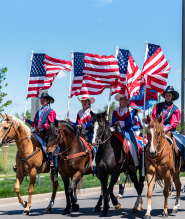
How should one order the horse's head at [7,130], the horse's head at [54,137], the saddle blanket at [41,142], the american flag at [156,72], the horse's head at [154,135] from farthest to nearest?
the saddle blanket at [41,142]
the american flag at [156,72]
the horse's head at [7,130]
the horse's head at [54,137]
the horse's head at [154,135]

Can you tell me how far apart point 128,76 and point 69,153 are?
2938 mm

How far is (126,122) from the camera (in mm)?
9336

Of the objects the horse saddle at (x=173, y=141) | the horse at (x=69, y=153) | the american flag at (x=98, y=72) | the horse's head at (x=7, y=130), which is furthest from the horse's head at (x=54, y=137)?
the horse saddle at (x=173, y=141)

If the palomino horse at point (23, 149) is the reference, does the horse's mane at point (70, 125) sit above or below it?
above

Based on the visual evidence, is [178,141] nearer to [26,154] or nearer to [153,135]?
[153,135]

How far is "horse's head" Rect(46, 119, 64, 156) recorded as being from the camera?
8422mm

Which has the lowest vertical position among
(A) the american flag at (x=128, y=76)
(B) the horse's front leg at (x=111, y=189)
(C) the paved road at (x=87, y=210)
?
(C) the paved road at (x=87, y=210)

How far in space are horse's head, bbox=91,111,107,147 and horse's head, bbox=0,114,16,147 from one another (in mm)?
2355

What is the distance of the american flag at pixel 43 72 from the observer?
11.4m

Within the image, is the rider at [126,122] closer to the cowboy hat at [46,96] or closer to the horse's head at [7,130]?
the cowboy hat at [46,96]

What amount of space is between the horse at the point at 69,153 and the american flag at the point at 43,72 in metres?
2.74

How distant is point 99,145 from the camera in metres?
8.54

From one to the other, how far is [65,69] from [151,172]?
5.00 metres

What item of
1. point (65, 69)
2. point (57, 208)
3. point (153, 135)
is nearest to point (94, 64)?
point (65, 69)
